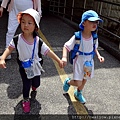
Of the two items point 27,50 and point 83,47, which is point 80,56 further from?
point 27,50

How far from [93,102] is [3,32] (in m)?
4.33

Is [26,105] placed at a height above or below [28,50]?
below

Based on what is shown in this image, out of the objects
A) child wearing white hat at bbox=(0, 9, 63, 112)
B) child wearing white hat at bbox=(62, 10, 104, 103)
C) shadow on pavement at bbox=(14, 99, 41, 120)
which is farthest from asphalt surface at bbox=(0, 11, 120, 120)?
child wearing white hat at bbox=(62, 10, 104, 103)

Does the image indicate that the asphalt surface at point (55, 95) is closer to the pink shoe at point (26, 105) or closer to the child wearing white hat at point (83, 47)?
the pink shoe at point (26, 105)

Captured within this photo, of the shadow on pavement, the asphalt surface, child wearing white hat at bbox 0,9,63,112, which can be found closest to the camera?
child wearing white hat at bbox 0,9,63,112

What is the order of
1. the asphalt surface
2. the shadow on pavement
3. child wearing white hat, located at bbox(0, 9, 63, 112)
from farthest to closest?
the asphalt surface < the shadow on pavement < child wearing white hat, located at bbox(0, 9, 63, 112)

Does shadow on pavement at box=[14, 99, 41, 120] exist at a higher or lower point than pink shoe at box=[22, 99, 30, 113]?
lower

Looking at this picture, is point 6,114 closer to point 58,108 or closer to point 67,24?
point 58,108

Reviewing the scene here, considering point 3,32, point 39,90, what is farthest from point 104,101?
point 3,32

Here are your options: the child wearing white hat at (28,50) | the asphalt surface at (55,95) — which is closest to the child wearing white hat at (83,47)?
the child wearing white hat at (28,50)

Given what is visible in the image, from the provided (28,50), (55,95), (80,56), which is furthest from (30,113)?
(80,56)

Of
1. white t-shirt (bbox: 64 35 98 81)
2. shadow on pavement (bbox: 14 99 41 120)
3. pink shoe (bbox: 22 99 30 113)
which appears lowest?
shadow on pavement (bbox: 14 99 41 120)

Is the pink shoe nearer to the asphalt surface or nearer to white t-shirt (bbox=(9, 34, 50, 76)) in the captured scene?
the asphalt surface

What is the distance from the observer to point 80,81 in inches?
105
